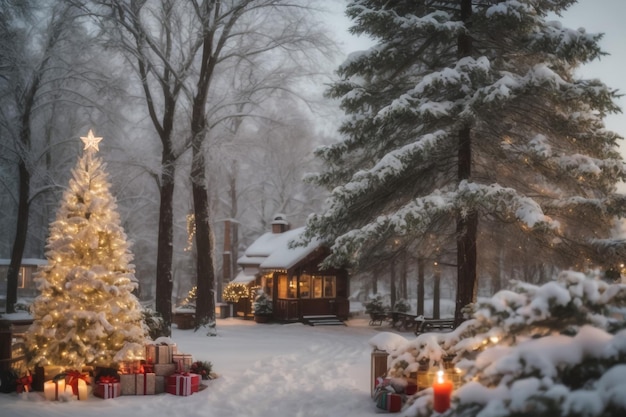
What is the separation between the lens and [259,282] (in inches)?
1176

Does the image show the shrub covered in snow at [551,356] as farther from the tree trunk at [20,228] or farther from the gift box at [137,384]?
the tree trunk at [20,228]

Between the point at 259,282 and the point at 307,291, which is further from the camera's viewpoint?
the point at 259,282

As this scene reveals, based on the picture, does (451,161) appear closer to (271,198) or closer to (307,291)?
(307,291)

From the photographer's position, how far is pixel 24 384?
9.84m

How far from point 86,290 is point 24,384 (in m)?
1.96

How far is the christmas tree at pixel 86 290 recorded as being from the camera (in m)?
10.4

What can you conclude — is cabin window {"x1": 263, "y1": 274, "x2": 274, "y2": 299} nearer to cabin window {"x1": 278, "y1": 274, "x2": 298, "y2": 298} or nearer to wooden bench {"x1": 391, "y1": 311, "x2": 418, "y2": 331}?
cabin window {"x1": 278, "y1": 274, "x2": 298, "y2": 298}

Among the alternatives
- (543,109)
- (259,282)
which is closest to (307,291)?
(259,282)

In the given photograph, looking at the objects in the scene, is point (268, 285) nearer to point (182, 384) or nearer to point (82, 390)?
point (182, 384)

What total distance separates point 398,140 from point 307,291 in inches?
544

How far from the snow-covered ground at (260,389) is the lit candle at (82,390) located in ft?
0.51

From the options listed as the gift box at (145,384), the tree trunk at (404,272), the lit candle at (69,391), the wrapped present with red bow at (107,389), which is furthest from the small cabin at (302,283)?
the lit candle at (69,391)

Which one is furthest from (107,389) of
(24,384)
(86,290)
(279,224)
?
(279,224)

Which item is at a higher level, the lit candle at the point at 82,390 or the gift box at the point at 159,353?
the gift box at the point at 159,353
